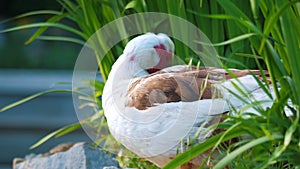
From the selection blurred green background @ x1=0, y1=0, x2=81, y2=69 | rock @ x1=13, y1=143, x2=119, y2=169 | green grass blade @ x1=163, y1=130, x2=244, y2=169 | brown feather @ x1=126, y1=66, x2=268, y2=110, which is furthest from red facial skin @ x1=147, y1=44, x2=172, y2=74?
blurred green background @ x1=0, y1=0, x2=81, y2=69

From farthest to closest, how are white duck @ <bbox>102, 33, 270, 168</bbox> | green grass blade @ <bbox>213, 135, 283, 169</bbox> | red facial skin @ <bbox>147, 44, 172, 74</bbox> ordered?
1. red facial skin @ <bbox>147, 44, 172, 74</bbox>
2. white duck @ <bbox>102, 33, 270, 168</bbox>
3. green grass blade @ <bbox>213, 135, 283, 169</bbox>

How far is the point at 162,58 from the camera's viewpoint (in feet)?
8.28

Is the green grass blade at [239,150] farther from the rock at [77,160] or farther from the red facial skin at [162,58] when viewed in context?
the rock at [77,160]

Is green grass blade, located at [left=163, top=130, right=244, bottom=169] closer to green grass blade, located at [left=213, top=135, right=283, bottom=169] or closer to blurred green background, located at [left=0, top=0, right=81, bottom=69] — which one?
green grass blade, located at [left=213, top=135, right=283, bottom=169]

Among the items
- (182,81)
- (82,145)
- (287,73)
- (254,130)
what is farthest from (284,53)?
(82,145)

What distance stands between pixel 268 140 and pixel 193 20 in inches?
46.2

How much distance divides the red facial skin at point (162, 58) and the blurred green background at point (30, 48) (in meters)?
4.92

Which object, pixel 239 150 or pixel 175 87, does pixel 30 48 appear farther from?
pixel 239 150

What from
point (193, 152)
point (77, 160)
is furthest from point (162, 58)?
point (193, 152)

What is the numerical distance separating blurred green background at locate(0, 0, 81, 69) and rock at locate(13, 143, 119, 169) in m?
4.45

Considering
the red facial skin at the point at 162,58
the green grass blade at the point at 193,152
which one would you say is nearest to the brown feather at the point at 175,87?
the red facial skin at the point at 162,58

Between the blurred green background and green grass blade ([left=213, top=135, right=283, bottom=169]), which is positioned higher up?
green grass blade ([left=213, top=135, right=283, bottom=169])

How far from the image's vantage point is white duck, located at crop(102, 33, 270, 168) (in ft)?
6.98

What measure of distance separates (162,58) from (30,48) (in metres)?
5.60
